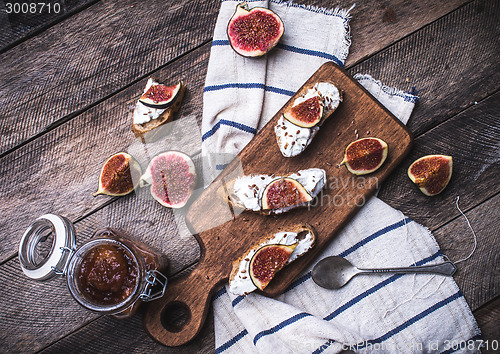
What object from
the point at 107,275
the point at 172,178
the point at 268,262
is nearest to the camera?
the point at 107,275

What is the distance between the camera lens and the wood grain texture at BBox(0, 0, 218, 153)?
275 centimetres

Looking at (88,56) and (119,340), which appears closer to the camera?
(119,340)

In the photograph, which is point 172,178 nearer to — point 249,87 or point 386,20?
point 249,87

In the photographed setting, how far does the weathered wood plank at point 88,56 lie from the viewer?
2754 millimetres

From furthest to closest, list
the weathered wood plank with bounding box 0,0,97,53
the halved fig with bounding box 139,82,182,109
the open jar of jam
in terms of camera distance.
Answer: the weathered wood plank with bounding box 0,0,97,53 → the halved fig with bounding box 139,82,182,109 → the open jar of jam

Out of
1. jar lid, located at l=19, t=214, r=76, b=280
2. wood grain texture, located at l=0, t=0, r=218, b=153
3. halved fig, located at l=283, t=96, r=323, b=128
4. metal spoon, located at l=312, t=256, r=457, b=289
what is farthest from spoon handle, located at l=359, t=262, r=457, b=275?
wood grain texture, located at l=0, t=0, r=218, b=153

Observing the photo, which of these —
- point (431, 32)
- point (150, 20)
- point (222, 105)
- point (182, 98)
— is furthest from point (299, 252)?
point (150, 20)

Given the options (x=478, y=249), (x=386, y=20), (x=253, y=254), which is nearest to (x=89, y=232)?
(x=253, y=254)

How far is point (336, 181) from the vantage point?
2494 millimetres

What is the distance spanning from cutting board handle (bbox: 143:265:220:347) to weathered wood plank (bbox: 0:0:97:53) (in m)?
Result: 2.24

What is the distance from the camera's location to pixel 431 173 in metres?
2.46

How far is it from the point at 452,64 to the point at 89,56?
9.09 ft

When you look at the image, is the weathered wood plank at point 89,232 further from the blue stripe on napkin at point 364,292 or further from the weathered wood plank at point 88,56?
the weathered wood plank at point 88,56

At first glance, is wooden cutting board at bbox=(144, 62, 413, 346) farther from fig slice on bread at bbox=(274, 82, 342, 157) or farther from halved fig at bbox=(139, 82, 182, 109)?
halved fig at bbox=(139, 82, 182, 109)
